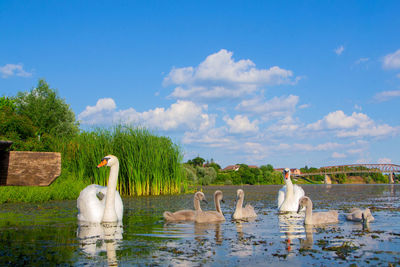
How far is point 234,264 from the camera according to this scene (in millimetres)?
5371

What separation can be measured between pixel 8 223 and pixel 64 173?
11972 mm

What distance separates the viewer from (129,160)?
2064 cm

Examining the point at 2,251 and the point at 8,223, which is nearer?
the point at 2,251

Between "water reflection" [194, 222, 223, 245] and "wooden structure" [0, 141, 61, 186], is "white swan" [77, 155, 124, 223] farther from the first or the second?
"wooden structure" [0, 141, 61, 186]

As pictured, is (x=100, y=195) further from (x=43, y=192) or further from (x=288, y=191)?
(x=43, y=192)

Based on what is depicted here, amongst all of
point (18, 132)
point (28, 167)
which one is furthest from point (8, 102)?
point (28, 167)

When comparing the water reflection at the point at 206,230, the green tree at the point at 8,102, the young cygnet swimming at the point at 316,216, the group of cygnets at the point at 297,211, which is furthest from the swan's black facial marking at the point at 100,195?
the green tree at the point at 8,102

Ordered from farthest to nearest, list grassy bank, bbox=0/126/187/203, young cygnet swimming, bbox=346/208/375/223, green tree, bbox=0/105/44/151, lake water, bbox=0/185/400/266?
green tree, bbox=0/105/44/151
grassy bank, bbox=0/126/187/203
young cygnet swimming, bbox=346/208/375/223
lake water, bbox=0/185/400/266

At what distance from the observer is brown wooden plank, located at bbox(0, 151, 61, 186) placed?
5.90 ft

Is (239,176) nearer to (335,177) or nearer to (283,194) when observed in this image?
(283,194)

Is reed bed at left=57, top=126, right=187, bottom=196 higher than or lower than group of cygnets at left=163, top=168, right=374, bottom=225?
higher

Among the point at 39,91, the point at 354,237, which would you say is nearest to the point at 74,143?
the point at 354,237

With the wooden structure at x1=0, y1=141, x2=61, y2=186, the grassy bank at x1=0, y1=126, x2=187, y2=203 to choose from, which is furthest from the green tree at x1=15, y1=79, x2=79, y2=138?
the wooden structure at x1=0, y1=141, x2=61, y2=186

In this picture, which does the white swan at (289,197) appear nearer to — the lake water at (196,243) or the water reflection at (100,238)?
the lake water at (196,243)
